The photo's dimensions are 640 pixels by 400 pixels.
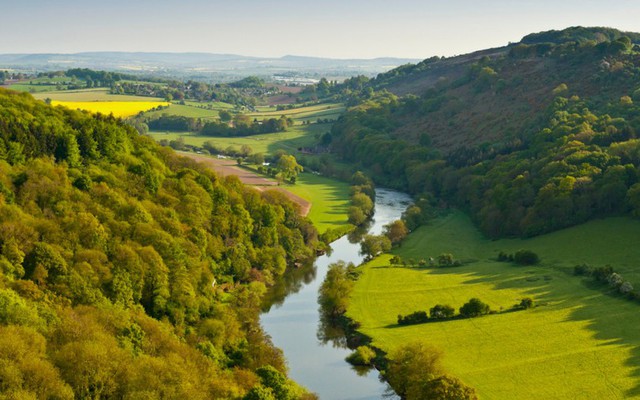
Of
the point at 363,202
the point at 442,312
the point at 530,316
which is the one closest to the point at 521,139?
the point at 363,202

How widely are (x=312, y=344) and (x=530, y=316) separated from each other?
21419 mm

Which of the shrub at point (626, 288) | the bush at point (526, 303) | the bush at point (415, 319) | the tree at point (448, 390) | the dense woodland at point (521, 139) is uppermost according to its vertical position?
the dense woodland at point (521, 139)

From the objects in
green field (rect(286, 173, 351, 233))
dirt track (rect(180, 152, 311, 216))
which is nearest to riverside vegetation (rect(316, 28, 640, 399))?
green field (rect(286, 173, 351, 233))

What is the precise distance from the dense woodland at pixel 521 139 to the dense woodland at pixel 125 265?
3552cm

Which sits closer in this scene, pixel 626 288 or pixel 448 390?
pixel 448 390

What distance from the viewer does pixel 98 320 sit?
1918 inches

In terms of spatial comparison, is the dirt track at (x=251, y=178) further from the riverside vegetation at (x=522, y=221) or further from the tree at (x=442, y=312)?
the tree at (x=442, y=312)

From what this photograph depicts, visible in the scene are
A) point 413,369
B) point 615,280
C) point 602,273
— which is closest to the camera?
point 413,369

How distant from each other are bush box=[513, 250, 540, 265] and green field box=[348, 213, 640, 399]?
1370 millimetres

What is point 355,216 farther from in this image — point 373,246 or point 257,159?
point 257,159

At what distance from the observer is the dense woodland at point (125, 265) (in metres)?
41.5

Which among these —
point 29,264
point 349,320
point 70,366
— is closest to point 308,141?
point 349,320

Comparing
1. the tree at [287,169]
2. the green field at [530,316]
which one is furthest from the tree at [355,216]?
the tree at [287,169]

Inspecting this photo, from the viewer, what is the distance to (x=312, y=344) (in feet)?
213
